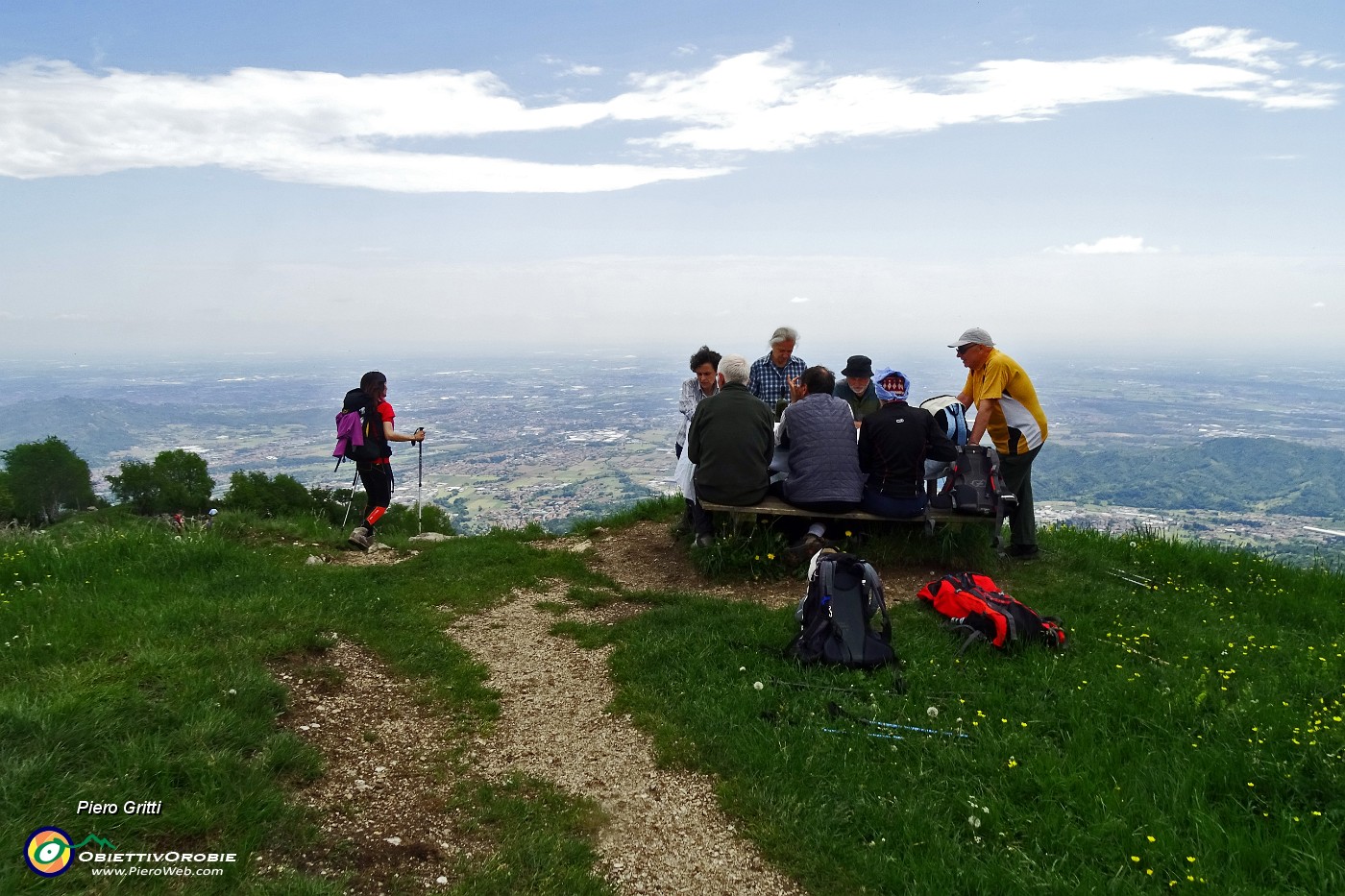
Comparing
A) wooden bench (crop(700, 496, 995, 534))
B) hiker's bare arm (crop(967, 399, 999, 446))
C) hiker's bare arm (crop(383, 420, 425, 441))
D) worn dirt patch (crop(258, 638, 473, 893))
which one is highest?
hiker's bare arm (crop(967, 399, 999, 446))

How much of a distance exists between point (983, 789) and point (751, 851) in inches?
50.3

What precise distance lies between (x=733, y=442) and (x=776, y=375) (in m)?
2.93

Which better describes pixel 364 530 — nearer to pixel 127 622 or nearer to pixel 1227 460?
pixel 127 622

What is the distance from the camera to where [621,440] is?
65562 millimetres

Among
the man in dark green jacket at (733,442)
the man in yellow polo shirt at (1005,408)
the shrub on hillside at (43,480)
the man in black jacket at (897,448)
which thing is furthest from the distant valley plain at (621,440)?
the shrub on hillside at (43,480)

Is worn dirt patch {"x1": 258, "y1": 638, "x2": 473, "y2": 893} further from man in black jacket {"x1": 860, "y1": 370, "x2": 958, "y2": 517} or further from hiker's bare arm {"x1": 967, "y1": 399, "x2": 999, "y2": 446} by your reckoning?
hiker's bare arm {"x1": 967, "y1": 399, "x2": 999, "y2": 446}

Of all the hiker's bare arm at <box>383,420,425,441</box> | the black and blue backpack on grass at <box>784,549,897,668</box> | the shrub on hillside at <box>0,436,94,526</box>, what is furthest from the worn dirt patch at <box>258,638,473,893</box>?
the shrub on hillside at <box>0,436,94,526</box>

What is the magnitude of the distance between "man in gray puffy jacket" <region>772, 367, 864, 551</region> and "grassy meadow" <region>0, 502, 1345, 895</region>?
1.24m

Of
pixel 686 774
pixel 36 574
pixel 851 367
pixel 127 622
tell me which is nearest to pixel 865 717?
pixel 686 774

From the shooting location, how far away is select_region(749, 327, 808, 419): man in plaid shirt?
33.3 ft

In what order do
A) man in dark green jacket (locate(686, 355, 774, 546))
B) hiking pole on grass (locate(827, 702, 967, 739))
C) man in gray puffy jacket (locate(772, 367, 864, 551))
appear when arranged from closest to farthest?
hiking pole on grass (locate(827, 702, 967, 739)) < man in gray puffy jacket (locate(772, 367, 864, 551)) < man in dark green jacket (locate(686, 355, 774, 546))

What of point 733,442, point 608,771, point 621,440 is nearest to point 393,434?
point 733,442

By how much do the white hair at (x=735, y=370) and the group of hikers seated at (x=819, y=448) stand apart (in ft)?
0.03

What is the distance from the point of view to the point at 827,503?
7484mm
